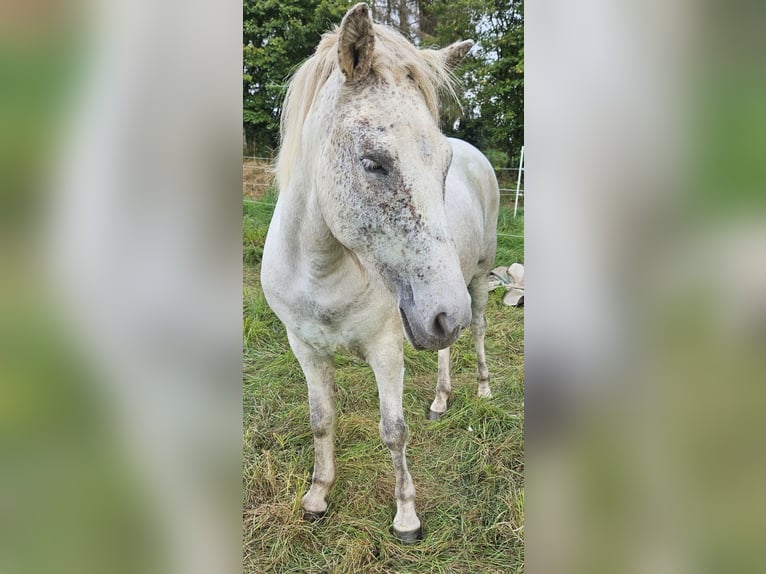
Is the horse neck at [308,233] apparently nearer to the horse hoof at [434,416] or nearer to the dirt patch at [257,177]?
the dirt patch at [257,177]

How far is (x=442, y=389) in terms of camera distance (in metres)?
1.62

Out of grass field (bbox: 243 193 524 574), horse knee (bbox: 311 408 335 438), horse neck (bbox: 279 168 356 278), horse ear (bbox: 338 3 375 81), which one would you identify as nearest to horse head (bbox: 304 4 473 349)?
horse ear (bbox: 338 3 375 81)

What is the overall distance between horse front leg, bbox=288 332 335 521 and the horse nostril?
1.98 feet

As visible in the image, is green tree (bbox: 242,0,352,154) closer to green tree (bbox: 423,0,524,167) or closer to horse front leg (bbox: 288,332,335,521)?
green tree (bbox: 423,0,524,167)

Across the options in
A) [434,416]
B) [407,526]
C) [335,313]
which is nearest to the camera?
[335,313]

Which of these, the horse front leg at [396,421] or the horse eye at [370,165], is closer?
the horse eye at [370,165]

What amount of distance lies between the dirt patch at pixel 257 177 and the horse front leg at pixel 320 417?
45 centimetres

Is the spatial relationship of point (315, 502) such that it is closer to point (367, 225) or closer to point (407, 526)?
point (407, 526)

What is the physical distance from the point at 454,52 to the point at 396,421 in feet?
3.44

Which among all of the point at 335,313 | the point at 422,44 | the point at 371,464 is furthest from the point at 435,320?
the point at 422,44

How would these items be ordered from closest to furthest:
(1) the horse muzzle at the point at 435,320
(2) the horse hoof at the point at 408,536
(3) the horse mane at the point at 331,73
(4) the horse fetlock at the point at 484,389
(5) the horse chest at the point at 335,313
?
(1) the horse muzzle at the point at 435,320, (3) the horse mane at the point at 331,73, (5) the horse chest at the point at 335,313, (2) the horse hoof at the point at 408,536, (4) the horse fetlock at the point at 484,389

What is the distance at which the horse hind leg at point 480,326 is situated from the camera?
155 cm

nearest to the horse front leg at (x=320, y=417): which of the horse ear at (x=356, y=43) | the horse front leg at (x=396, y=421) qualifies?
the horse front leg at (x=396, y=421)
